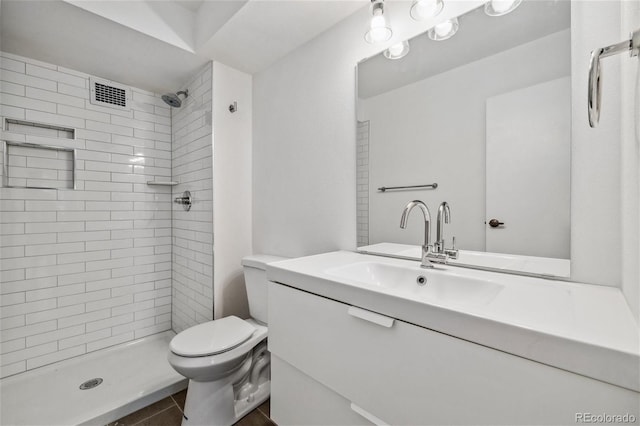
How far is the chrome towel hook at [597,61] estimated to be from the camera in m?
0.53

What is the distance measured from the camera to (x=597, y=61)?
1.84 ft

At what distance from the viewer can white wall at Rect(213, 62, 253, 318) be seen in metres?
1.99

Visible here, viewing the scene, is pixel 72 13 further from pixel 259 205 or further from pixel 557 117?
pixel 557 117

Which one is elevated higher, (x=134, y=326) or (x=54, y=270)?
(x=54, y=270)

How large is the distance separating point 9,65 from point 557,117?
3023 millimetres

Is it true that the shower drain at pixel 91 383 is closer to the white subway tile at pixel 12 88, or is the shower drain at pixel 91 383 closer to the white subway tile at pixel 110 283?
the white subway tile at pixel 110 283

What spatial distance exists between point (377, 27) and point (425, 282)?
1179 mm

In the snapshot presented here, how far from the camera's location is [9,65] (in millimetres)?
1810

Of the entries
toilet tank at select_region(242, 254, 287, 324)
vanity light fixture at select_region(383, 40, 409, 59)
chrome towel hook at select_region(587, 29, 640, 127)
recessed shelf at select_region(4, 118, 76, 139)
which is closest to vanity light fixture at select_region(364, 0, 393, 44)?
vanity light fixture at select_region(383, 40, 409, 59)

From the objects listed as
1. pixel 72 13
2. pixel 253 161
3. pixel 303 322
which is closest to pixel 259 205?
pixel 253 161

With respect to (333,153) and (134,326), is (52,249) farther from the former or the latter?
(333,153)

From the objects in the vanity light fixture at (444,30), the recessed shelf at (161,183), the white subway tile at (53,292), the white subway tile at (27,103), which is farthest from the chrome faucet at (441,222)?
the white subway tile at (27,103)

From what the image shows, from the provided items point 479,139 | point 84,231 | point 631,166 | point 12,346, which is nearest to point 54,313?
point 12,346

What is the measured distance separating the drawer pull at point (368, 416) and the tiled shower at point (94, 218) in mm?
1394
